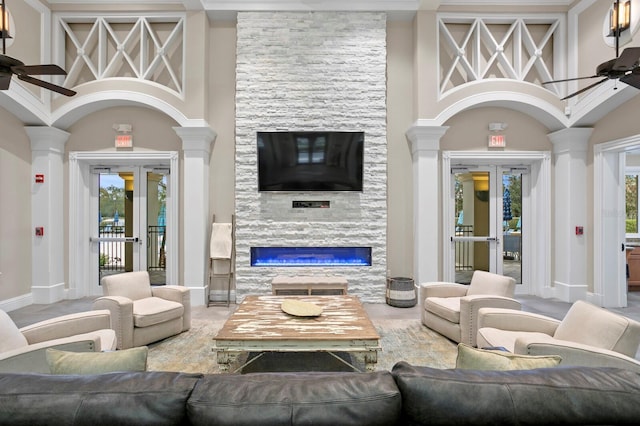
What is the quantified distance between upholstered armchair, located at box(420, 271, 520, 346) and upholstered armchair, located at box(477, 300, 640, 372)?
1.71ft

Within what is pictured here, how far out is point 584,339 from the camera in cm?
231

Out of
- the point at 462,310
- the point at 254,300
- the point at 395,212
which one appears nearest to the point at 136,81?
the point at 254,300

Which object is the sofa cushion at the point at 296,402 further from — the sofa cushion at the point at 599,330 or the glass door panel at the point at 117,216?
the glass door panel at the point at 117,216

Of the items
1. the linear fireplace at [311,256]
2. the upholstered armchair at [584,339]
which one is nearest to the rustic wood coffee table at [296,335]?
the upholstered armchair at [584,339]

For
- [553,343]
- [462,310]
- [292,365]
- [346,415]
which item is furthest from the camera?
[462,310]

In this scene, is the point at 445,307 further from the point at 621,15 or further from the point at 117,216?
the point at 117,216

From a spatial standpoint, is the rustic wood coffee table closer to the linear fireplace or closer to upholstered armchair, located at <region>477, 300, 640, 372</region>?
upholstered armchair, located at <region>477, 300, 640, 372</region>

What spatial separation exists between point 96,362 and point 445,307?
3.12 meters

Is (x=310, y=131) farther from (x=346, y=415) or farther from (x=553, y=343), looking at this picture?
(x=346, y=415)

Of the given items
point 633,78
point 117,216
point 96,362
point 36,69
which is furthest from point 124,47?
point 633,78

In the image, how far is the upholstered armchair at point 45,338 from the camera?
202 centimetres

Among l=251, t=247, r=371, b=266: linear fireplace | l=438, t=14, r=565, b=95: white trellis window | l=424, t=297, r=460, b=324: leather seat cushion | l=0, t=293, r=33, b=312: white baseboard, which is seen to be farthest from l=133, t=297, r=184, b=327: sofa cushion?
l=438, t=14, r=565, b=95: white trellis window

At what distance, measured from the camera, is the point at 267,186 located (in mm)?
5340

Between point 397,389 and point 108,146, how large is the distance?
228 inches
